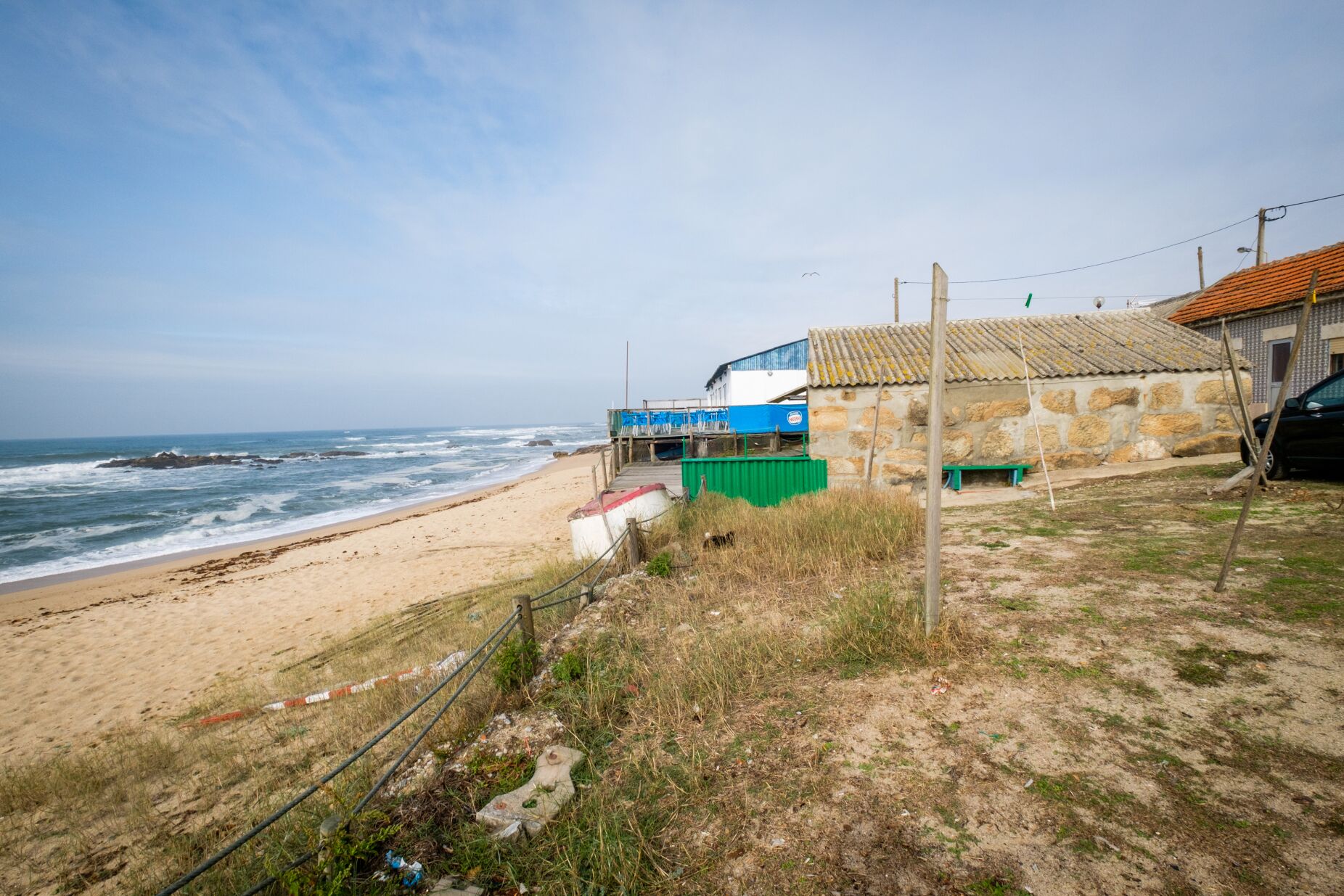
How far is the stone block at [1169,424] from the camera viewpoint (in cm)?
1277

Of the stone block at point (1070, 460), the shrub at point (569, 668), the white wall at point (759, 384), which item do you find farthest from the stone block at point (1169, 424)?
the white wall at point (759, 384)

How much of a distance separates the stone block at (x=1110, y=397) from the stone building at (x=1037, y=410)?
0.06ft

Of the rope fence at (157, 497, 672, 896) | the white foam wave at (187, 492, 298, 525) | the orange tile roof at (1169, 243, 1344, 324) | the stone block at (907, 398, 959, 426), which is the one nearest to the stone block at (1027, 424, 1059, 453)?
the stone block at (907, 398, 959, 426)

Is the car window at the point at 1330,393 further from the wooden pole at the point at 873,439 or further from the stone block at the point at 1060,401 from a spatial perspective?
the wooden pole at the point at 873,439

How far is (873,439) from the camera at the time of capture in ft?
41.2

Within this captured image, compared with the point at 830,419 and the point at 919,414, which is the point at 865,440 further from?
the point at 919,414

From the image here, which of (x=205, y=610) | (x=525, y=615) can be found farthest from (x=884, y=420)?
(x=205, y=610)

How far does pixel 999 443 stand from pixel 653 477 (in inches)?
328

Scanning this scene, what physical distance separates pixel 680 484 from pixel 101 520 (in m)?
28.2

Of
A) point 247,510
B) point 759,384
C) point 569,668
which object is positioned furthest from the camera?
point 759,384

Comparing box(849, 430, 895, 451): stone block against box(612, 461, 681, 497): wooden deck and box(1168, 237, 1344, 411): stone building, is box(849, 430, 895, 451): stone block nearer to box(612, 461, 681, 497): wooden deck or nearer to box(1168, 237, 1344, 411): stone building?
box(612, 461, 681, 497): wooden deck

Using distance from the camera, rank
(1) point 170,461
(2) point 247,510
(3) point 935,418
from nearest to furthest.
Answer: (3) point 935,418, (2) point 247,510, (1) point 170,461

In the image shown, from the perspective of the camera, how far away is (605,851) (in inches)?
106

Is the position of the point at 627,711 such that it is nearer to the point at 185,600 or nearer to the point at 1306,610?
the point at 1306,610
